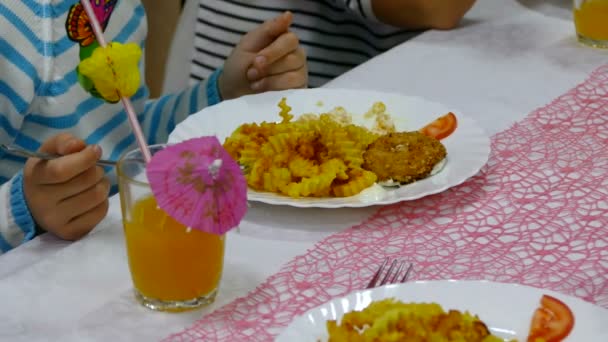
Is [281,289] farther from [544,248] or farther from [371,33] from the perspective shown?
[371,33]

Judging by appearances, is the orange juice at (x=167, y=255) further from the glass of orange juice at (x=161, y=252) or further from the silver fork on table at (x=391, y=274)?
→ the silver fork on table at (x=391, y=274)

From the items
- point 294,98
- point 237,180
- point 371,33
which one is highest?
point 237,180

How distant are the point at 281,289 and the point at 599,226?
1.10ft

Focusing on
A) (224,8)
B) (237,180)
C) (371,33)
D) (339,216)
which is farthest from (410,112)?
(224,8)

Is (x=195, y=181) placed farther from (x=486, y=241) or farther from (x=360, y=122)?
(x=360, y=122)

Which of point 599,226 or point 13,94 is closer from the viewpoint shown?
point 599,226

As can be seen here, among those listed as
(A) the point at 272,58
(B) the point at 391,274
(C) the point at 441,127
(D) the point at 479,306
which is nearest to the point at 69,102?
(A) the point at 272,58

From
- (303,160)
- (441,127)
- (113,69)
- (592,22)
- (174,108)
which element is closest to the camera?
(113,69)

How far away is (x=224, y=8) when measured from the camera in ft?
5.74

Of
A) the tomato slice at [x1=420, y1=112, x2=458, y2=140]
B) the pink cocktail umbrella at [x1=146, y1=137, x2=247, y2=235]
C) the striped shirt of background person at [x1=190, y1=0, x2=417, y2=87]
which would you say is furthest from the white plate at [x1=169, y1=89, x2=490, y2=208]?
the striped shirt of background person at [x1=190, y1=0, x2=417, y2=87]

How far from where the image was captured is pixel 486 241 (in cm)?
85

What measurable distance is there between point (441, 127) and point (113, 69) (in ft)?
1.39

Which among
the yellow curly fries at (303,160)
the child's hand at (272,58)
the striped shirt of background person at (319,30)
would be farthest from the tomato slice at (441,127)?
the striped shirt of background person at (319,30)

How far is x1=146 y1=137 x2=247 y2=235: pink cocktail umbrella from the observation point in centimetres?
64
